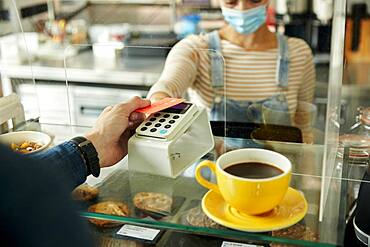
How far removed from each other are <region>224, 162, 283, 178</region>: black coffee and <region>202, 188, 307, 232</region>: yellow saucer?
5cm

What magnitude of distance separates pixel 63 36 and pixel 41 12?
0.19 metres

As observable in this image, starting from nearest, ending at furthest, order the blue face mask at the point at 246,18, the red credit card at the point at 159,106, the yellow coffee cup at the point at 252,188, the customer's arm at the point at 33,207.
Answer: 1. the customer's arm at the point at 33,207
2. the yellow coffee cup at the point at 252,188
3. the red credit card at the point at 159,106
4. the blue face mask at the point at 246,18

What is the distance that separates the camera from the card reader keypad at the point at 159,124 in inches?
32.3

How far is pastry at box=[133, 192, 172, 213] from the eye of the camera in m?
0.74

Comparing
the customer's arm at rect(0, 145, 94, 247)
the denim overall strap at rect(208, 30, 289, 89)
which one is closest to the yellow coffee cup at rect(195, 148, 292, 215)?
the customer's arm at rect(0, 145, 94, 247)

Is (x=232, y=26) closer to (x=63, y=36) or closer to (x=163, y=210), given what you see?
(x=163, y=210)

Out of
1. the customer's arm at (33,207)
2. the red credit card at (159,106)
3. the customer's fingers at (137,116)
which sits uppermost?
the customer's arm at (33,207)

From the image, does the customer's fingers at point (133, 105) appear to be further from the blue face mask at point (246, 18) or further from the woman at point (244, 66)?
the blue face mask at point (246, 18)

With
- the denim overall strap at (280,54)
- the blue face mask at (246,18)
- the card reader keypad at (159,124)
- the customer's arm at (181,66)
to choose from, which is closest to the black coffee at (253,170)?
the card reader keypad at (159,124)

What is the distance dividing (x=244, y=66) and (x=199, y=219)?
2.61 ft

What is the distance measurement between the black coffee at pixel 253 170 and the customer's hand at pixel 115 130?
21cm

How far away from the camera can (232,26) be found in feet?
4.80

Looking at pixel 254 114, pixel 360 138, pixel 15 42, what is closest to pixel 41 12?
pixel 15 42

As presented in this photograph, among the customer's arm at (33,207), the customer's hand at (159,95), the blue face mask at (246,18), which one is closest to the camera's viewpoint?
the customer's arm at (33,207)
